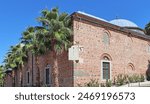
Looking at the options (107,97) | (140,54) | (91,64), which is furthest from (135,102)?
(140,54)

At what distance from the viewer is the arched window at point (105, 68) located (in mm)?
26328

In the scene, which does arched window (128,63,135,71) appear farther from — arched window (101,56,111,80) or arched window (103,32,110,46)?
arched window (103,32,110,46)

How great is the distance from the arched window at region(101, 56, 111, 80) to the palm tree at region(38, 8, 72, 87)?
15.7 ft

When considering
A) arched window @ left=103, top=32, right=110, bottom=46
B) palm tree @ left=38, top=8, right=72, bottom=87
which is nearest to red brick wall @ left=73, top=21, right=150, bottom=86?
arched window @ left=103, top=32, right=110, bottom=46

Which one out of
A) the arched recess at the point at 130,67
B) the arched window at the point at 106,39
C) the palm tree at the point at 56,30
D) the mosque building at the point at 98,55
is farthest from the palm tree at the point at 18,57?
the arched recess at the point at 130,67

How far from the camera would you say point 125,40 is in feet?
95.3

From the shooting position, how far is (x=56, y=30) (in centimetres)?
2203

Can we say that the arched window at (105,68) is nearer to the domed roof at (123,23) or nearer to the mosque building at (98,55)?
the mosque building at (98,55)

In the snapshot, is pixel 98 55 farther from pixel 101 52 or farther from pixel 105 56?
pixel 105 56

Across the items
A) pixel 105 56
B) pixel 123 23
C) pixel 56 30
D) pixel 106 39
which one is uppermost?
pixel 123 23

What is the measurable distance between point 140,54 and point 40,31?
13160 mm

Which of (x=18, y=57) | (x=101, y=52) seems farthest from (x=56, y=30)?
(x=18, y=57)

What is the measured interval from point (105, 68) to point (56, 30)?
6.95m

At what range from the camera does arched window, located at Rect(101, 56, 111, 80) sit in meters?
26.3
